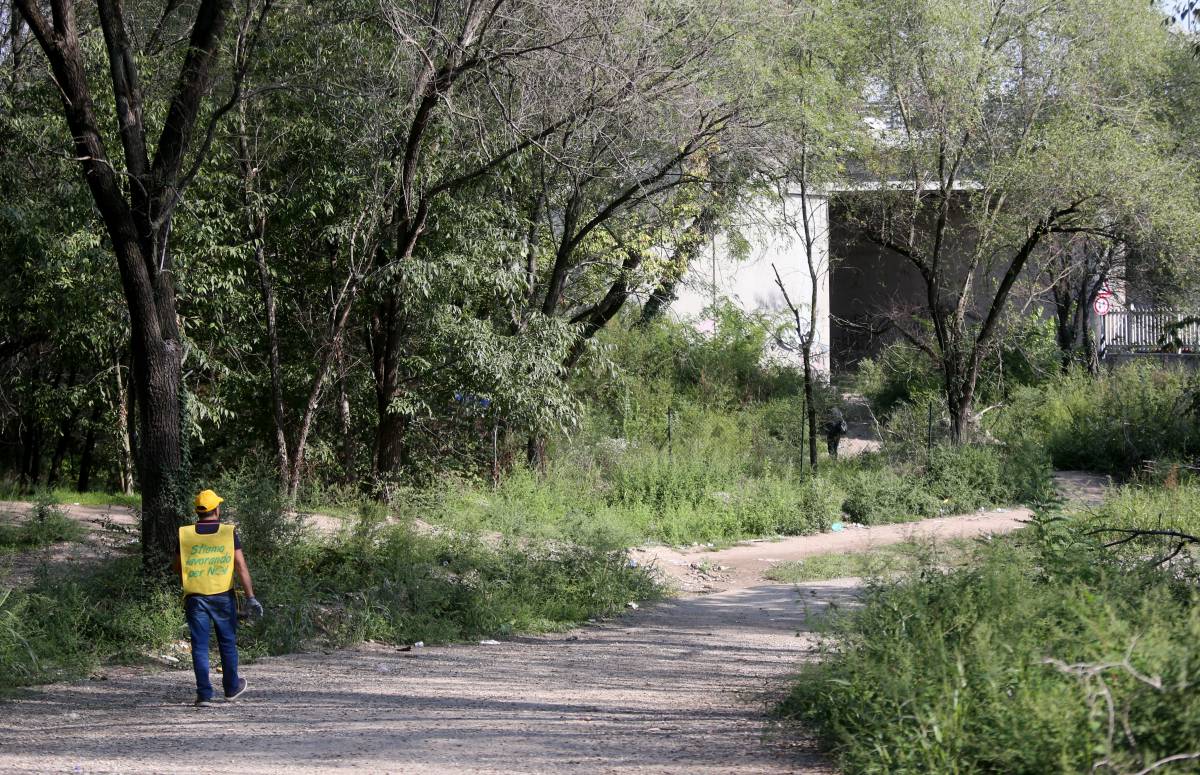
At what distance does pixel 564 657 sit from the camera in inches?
408

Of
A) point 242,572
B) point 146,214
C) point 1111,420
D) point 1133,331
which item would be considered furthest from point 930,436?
point 242,572

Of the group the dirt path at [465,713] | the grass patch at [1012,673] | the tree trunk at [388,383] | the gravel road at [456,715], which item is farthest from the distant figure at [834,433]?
the grass patch at [1012,673]

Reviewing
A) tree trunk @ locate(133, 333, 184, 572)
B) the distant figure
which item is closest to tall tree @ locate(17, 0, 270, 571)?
tree trunk @ locate(133, 333, 184, 572)

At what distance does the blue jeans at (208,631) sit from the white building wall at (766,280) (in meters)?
16.8

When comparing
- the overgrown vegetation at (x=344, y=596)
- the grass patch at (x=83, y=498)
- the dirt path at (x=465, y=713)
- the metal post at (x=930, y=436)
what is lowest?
the dirt path at (x=465, y=713)

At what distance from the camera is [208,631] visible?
826 cm

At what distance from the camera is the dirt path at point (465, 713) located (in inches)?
249

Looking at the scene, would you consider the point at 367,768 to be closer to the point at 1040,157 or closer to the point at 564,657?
the point at 564,657

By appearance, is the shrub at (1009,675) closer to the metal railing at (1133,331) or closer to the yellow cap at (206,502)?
the yellow cap at (206,502)

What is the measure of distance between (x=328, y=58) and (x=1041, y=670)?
46.6 ft

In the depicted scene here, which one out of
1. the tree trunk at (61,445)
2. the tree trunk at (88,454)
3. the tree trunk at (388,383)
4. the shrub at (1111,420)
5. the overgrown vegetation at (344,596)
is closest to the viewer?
the overgrown vegetation at (344,596)

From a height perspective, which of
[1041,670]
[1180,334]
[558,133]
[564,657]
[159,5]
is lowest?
[564,657]

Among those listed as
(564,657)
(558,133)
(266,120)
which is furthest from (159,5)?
(564,657)

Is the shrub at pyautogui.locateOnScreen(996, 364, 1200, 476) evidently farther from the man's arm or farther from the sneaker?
the sneaker
